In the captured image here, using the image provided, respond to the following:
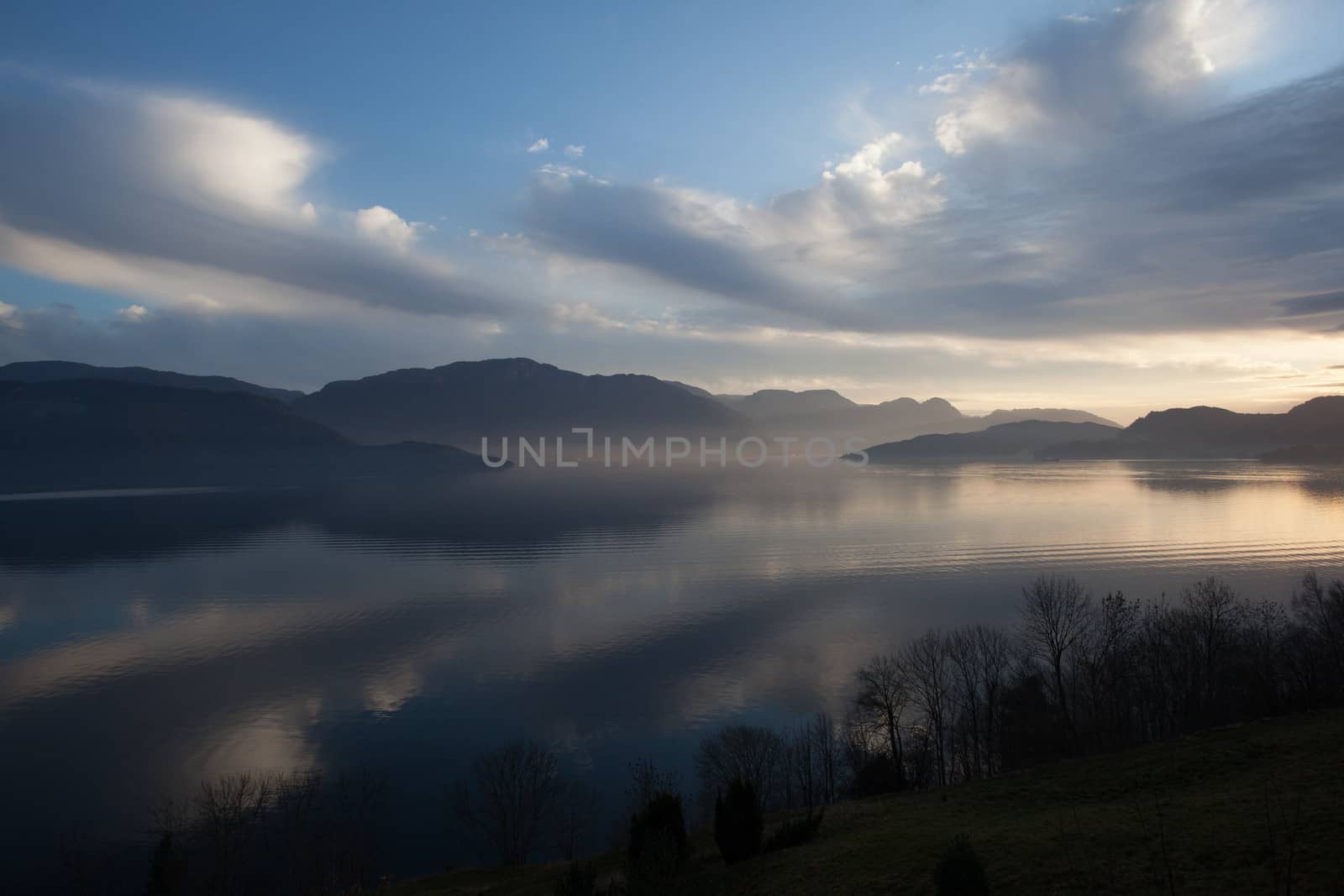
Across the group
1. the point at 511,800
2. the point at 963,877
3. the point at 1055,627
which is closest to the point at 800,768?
the point at 511,800

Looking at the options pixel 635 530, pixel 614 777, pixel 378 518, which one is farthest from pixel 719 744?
pixel 378 518

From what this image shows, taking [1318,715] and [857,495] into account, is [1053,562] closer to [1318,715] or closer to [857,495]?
[1318,715]

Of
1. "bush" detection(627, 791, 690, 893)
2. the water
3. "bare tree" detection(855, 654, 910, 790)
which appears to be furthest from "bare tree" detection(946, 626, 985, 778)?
"bush" detection(627, 791, 690, 893)

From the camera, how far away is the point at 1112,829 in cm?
1648

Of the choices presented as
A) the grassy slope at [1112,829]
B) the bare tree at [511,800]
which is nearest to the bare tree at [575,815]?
the bare tree at [511,800]

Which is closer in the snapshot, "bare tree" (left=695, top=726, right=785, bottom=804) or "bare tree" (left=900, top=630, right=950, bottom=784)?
"bare tree" (left=695, top=726, right=785, bottom=804)

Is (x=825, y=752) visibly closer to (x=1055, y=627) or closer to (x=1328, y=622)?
(x=1055, y=627)

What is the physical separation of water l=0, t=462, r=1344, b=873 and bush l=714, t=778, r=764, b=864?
1599 centimetres

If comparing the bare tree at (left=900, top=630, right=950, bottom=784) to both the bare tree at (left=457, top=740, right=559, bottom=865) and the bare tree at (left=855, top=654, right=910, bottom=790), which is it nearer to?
the bare tree at (left=855, top=654, right=910, bottom=790)

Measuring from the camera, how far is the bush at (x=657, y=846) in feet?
51.2

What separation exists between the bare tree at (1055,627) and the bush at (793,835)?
72.3 feet

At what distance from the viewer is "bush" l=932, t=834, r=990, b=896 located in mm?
12188

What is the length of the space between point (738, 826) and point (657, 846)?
17.8 feet

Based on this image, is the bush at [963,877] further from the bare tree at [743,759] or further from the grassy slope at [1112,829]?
the bare tree at [743,759]
